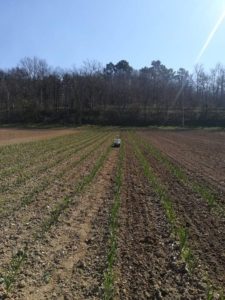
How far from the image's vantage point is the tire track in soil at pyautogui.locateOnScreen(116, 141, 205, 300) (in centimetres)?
627

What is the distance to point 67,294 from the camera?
244 inches

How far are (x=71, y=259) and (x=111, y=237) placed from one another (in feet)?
4.79

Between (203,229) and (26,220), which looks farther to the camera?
(26,220)

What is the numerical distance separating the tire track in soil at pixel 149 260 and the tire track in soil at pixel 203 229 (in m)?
0.45

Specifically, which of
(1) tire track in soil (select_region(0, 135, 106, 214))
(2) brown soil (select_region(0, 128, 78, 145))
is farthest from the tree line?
(1) tire track in soil (select_region(0, 135, 106, 214))

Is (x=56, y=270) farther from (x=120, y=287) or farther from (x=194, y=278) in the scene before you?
(x=194, y=278)

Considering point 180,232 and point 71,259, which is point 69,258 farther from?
point 180,232

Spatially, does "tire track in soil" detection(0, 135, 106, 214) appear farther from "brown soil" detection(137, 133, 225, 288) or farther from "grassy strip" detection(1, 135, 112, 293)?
"brown soil" detection(137, 133, 225, 288)

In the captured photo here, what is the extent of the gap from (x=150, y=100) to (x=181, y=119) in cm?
2157

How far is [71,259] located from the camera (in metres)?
7.69

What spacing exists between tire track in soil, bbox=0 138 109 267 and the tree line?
80.8 meters

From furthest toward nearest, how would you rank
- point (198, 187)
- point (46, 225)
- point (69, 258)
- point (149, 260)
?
point (198, 187), point (46, 225), point (69, 258), point (149, 260)

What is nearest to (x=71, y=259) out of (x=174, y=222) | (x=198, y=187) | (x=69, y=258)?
(x=69, y=258)

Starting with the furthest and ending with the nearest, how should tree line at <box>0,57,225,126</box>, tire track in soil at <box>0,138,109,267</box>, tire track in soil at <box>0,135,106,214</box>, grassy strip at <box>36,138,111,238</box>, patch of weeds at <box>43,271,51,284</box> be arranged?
tree line at <box>0,57,225,126</box>
tire track in soil at <box>0,135,106,214</box>
grassy strip at <box>36,138,111,238</box>
tire track in soil at <box>0,138,109,267</box>
patch of weeds at <box>43,271,51,284</box>
